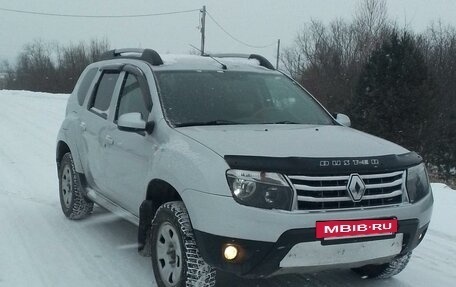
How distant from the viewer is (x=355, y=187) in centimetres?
320

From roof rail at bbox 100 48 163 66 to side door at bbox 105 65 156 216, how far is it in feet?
0.45

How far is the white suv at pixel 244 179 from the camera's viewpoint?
308 centimetres

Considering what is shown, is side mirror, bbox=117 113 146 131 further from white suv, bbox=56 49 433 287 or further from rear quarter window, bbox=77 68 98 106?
rear quarter window, bbox=77 68 98 106

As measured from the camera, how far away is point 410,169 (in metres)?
3.53

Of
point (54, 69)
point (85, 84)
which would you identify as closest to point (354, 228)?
point (85, 84)

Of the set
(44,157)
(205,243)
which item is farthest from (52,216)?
(44,157)

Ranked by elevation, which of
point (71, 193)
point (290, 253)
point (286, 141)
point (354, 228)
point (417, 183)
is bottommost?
point (71, 193)

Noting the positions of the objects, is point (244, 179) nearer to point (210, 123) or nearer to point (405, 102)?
point (210, 123)

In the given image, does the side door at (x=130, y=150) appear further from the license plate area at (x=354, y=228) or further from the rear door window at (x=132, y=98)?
the license plate area at (x=354, y=228)

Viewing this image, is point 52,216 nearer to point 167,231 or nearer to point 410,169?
point 167,231

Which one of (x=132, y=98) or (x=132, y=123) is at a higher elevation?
(x=132, y=98)

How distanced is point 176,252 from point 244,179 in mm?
796

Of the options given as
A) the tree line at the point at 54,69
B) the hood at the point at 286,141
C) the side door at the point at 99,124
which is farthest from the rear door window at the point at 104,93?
the tree line at the point at 54,69

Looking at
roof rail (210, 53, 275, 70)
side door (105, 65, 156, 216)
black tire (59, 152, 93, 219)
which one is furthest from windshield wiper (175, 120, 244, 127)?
black tire (59, 152, 93, 219)
